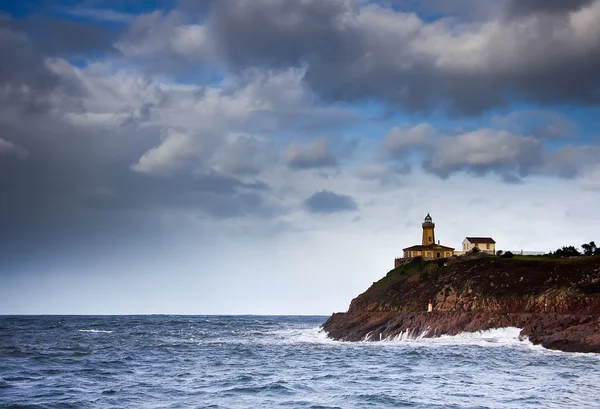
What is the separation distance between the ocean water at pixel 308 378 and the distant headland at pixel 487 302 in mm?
4904

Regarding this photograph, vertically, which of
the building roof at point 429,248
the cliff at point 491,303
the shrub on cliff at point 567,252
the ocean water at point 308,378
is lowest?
the ocean water at point 308,378

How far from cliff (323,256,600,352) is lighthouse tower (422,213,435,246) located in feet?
85.3

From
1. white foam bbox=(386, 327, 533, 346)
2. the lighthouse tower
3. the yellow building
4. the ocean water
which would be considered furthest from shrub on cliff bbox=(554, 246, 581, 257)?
the ocean water

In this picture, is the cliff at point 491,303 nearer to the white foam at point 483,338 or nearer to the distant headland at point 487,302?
the distant headland at point 487,302

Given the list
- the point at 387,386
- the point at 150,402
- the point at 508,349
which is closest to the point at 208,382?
the point at 150,402

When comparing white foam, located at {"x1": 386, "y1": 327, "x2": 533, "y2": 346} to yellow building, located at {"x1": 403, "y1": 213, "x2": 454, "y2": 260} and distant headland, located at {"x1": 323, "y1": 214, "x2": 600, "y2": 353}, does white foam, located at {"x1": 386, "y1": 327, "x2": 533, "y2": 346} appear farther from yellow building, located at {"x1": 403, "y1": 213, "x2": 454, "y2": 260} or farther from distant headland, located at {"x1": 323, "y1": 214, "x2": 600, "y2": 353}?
yellow building, located at {"x1": 403, "y1": 213, "x2": 454, "y2": 260}

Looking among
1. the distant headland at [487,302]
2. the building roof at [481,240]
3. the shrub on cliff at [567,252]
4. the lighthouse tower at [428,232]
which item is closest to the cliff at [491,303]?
the distant headland at [487,302]

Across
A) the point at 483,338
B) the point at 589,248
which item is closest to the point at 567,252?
the point at 589,248

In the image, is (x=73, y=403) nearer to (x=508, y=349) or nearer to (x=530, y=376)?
(x=530, y=376)

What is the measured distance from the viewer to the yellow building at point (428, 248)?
395 feet

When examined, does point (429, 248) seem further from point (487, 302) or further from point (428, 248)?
point (487, 302)

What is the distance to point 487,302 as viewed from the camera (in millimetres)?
78750

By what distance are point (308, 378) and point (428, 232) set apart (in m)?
88.4

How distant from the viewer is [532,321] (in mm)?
70125
